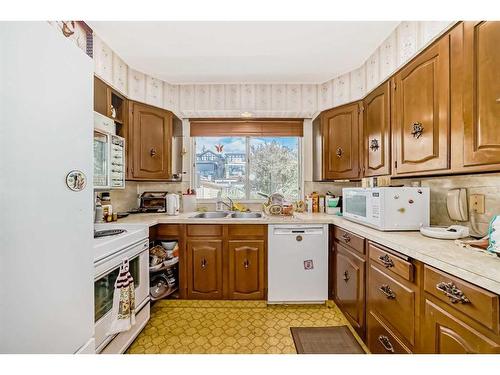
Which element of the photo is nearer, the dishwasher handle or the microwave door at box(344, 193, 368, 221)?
the microwave door at box(344, 193, 368, 221)

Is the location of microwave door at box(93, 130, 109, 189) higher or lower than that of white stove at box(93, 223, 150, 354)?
higher

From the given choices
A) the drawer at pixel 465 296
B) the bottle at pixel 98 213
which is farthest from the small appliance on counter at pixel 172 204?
the drawer at pixel 465 296

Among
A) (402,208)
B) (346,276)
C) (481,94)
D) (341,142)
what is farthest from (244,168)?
(481,94)

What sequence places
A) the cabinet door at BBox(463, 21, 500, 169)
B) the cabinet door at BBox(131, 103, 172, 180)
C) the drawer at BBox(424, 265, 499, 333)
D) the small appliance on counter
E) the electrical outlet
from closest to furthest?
the drawer at BBox(424, 265, 499, 333), the cabinet door at BBox(463, 21, 500, 169), the electrical outlet, the cabinet door at BBox(131, 103, 172, 180), the small appliance on counter

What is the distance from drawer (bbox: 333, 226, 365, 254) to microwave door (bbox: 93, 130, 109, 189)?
2.01m

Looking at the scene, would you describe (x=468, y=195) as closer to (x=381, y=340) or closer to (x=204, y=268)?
(x=381, y=340)

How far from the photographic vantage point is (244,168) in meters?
2.81

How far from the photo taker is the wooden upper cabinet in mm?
1669

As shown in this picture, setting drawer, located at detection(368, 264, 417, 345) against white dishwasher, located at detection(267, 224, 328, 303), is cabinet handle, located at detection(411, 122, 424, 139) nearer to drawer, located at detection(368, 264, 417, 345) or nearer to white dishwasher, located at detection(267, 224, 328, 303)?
drawer, located at detection(368, 264, 417, 345)

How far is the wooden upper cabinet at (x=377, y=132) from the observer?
5.48 ft

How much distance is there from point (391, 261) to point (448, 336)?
389 millimetres

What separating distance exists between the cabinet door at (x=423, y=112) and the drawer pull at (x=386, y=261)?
59cm

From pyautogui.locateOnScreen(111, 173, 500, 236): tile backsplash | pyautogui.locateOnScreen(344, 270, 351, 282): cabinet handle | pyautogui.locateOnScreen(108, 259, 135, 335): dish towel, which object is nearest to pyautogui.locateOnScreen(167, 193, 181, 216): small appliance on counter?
pyautogui.locateOnScreen(111, 173, 500, 236): tile backsplash
